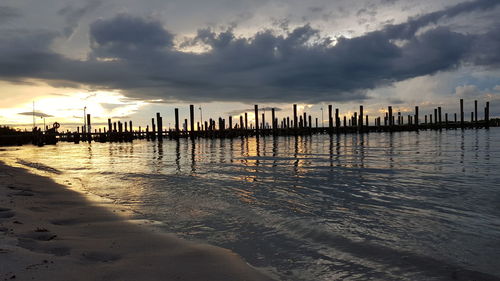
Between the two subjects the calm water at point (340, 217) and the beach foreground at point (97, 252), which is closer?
the beach foreground at point (97, 252)

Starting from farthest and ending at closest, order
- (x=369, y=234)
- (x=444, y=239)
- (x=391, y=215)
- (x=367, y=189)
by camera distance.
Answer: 1. (x=367, y=189)
2. (x=391, y=215)
3. (x=369, y=234)
4. (x=444, y=239)

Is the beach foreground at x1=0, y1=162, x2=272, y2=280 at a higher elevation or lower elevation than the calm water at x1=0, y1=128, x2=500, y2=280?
higher

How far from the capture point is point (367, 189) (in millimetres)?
8773

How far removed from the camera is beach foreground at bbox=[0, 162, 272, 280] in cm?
331

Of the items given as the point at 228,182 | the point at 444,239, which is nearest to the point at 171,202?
the point at 228,182

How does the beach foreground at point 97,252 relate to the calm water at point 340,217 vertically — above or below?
above

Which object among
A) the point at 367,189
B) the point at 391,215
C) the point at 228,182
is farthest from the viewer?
the point at 228,182

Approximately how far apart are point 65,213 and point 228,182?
520 centimetres

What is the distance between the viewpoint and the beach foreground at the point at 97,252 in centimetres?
331

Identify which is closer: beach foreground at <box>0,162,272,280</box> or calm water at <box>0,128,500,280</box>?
beach foreground at <box>0,162,272,280</box>

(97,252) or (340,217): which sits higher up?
(97,252)

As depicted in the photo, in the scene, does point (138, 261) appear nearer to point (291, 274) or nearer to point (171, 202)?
point (291, 274)

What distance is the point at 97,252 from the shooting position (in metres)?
4.07

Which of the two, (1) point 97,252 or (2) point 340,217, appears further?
(2) point 340,217
